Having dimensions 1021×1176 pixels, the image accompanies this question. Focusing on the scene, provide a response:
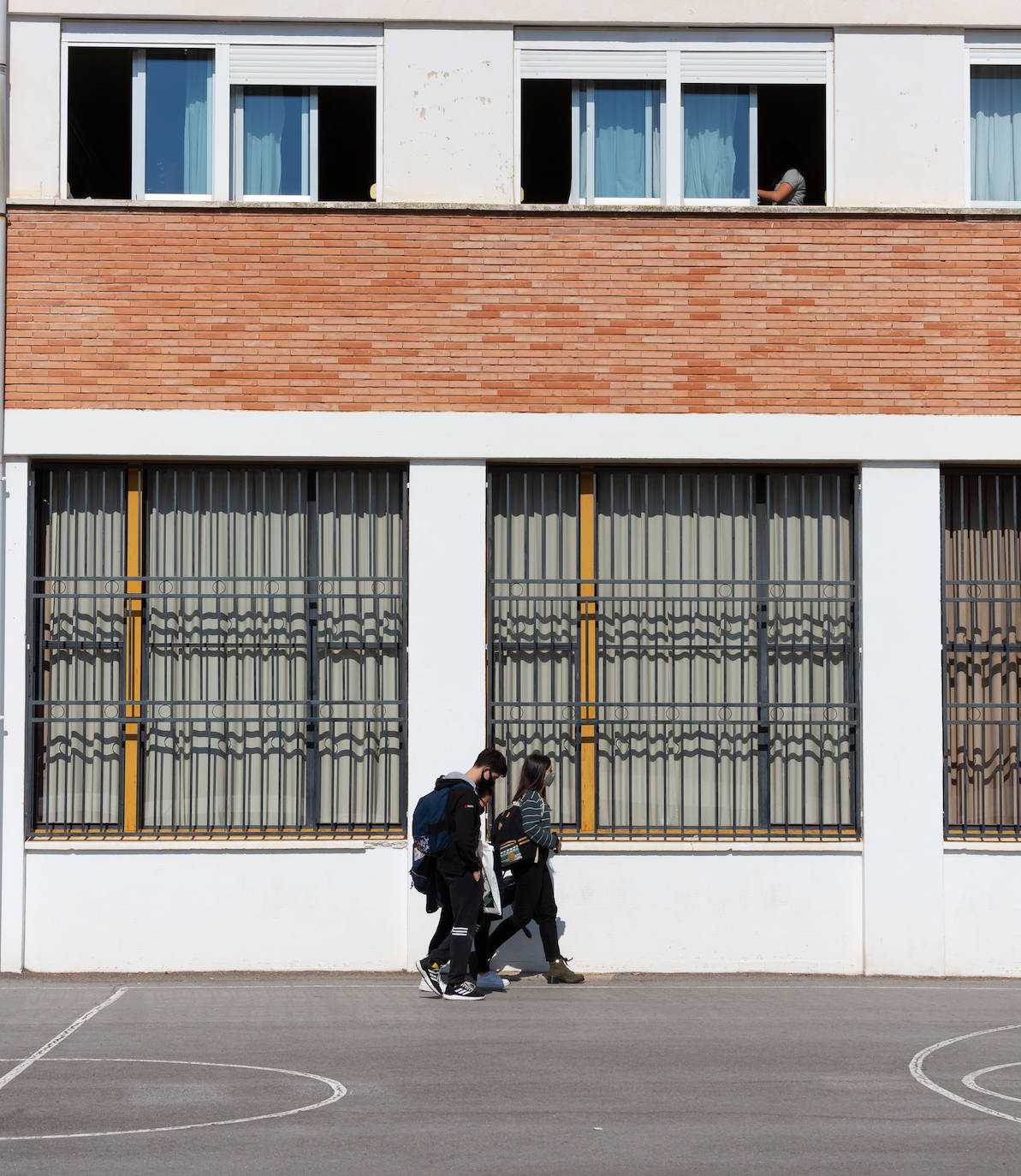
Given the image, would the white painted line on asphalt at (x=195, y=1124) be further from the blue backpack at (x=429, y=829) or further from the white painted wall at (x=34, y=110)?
the white painted wall at (x=34, y=110)

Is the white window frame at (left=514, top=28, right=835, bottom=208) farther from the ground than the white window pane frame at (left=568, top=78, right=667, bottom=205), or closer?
farther from the ground

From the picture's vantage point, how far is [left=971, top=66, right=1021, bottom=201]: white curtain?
12469mm

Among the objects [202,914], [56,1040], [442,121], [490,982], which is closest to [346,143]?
[442,121]

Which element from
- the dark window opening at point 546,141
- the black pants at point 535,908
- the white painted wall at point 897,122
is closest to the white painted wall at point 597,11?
the white painted wall at point 897,122

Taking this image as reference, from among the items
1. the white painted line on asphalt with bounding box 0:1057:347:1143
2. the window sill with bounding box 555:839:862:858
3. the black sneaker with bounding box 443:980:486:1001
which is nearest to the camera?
the white painted line on asphalt with bounding box 0:1057:347:1143

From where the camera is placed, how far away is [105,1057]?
28.4 ft

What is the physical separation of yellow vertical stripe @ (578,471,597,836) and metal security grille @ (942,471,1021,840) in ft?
8.83

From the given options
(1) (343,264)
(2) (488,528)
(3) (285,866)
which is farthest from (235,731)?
(1) (343,264)

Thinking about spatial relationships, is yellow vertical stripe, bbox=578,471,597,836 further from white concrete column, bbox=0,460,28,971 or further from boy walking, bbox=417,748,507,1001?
white concrete column, bbox=0,460,28,971

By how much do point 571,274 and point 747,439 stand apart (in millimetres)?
1795

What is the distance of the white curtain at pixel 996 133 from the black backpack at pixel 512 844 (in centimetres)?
595

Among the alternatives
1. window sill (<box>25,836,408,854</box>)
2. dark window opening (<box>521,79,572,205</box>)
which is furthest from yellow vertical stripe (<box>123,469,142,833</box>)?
dark window opening (<box>521,79,572,205</box>)

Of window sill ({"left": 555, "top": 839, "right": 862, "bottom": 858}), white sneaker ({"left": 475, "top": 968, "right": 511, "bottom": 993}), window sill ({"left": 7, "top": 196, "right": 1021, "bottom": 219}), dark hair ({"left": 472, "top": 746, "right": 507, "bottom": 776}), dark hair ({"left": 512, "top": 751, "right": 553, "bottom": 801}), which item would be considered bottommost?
white sneaker ({"left": 475, "top": 968, "right": 511, "bottom": 993})

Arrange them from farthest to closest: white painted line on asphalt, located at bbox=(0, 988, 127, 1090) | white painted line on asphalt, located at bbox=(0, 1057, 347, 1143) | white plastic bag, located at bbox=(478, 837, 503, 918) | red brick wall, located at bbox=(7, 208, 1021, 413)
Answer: red brick wall, located at bbox=(7, 208, 1021, 413), white plastic bag, located at bbox=(478, 837, 503, 918), white painted line on asphalt, located at bbox=(0, 988, 127, 1090), white painted line on asphalt, located at bbox=(0, 1057, 347, 1143)
